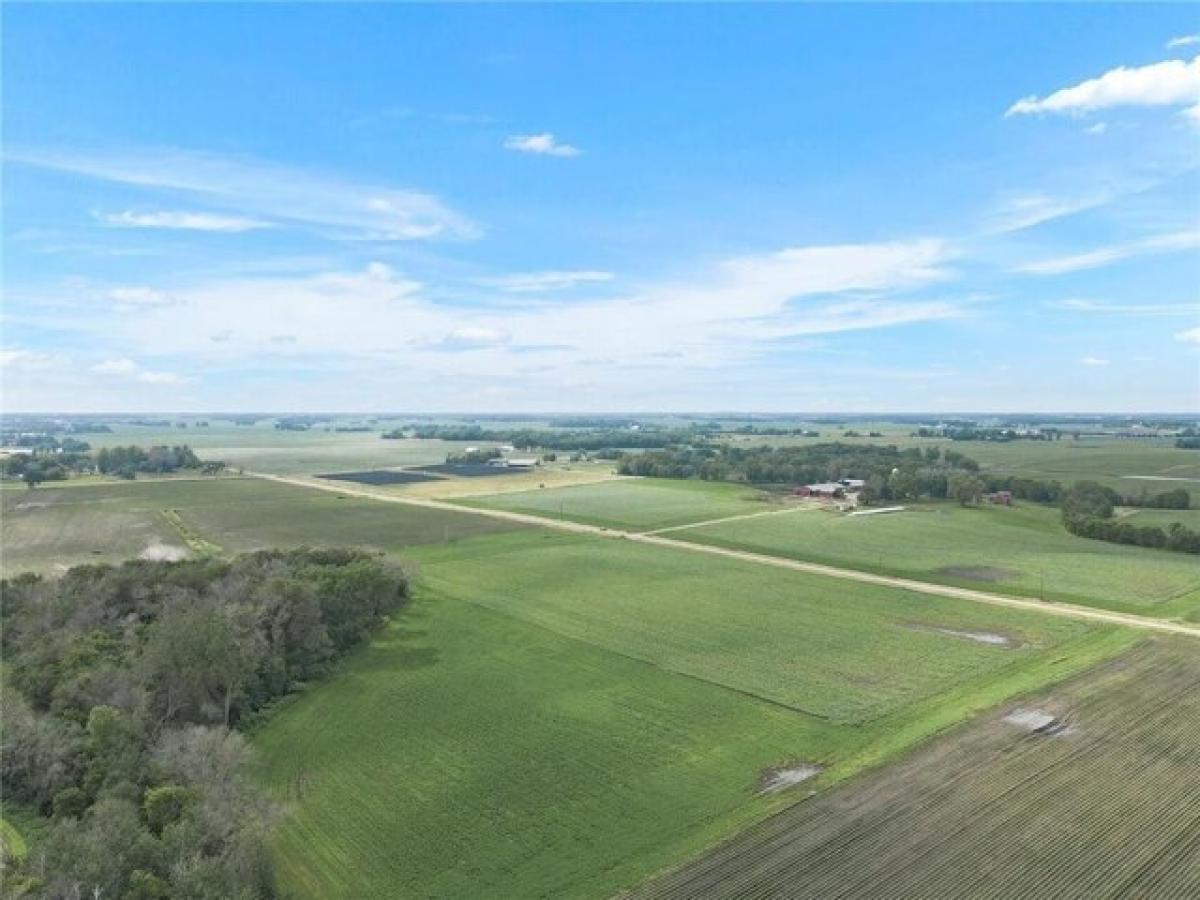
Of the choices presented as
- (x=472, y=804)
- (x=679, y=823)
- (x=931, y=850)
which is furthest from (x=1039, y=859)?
(x=472, y=804)

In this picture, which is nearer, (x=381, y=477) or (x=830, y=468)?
(x=830, y=468)

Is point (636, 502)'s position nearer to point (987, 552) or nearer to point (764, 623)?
point (987, 552)

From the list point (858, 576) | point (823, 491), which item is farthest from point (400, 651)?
point (823, 491)

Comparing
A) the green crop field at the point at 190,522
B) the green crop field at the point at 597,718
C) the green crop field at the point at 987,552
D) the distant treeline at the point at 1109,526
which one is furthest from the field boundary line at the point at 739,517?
the distant treeline at the point at 1109,526

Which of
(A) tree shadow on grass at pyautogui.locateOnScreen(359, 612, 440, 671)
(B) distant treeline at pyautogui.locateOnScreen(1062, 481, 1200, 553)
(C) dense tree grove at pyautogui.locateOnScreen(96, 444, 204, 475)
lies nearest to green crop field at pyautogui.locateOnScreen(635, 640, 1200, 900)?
(A) tree shadow on grass at pyautogui.locateOnScreen(359, 612, 440, 671)

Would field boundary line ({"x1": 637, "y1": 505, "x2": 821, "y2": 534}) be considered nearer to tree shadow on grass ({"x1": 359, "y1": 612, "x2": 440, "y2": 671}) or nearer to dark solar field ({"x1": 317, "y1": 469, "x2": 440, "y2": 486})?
tree shadow on grass ({"x1": 359, "y1": 612, "x2": 440, "y2": 671})

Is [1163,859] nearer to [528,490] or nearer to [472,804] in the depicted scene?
[472,804]
